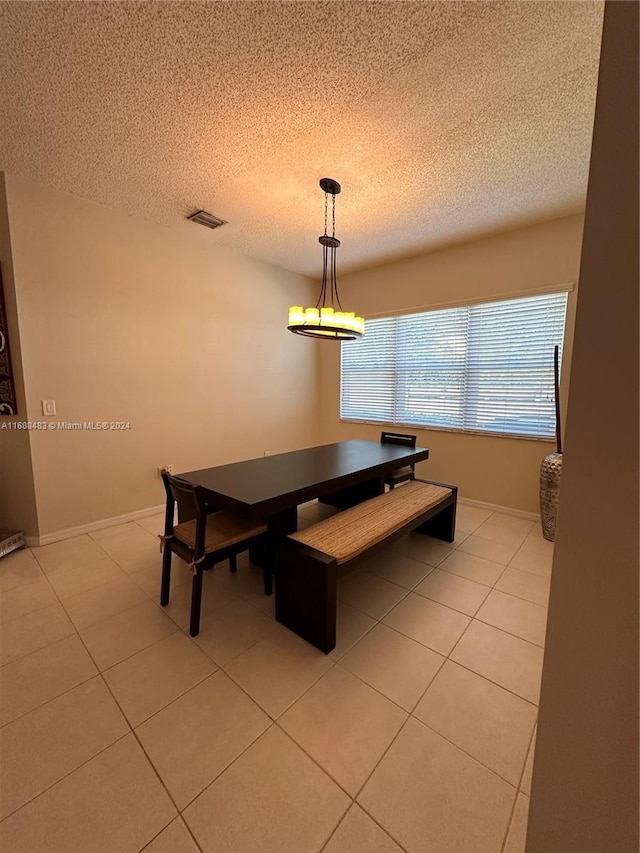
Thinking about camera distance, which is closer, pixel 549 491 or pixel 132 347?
pixel 549 491

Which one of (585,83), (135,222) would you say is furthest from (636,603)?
(135,222)

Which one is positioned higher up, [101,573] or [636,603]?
[636,603]

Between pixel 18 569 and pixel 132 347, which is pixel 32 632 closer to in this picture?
pixel 18 569

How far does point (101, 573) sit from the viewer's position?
245cm

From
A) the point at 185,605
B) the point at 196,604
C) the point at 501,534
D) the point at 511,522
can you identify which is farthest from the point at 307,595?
the point at 511,522

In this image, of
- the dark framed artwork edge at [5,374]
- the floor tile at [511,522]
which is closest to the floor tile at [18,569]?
the dark framed artwork edge at [5,374]

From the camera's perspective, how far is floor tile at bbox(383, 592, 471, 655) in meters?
1.83

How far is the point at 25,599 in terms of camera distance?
2150 millimetres

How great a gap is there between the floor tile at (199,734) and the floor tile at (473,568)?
5.39 ft

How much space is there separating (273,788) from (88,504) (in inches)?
108

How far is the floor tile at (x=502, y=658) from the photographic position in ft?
5.17

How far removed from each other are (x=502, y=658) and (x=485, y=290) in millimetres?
3240

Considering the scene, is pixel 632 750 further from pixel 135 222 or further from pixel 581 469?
pixel 135 222

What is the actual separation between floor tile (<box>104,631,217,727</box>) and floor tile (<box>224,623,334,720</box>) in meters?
0.17
